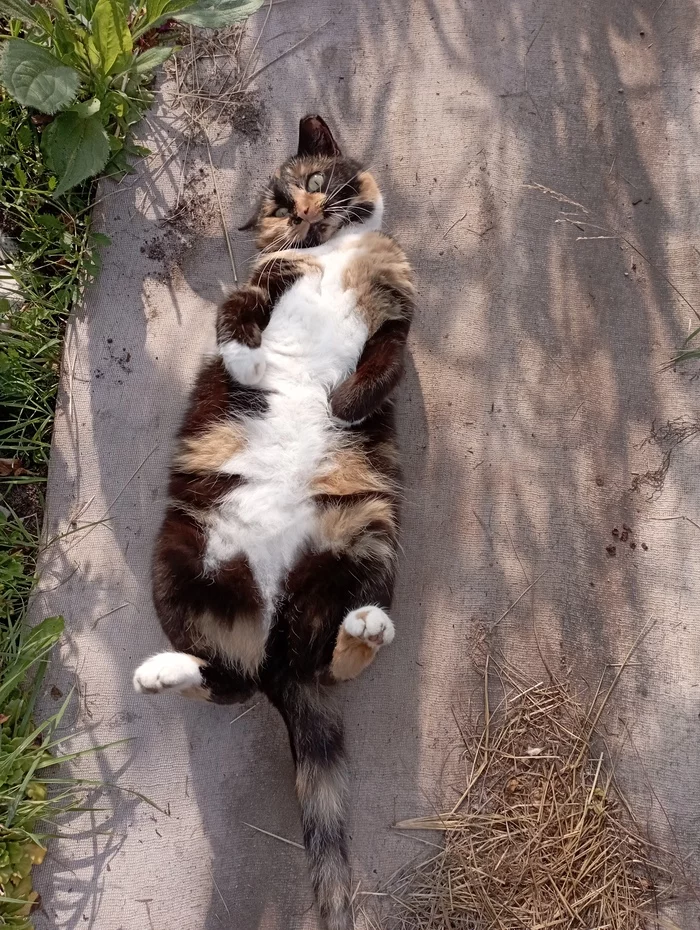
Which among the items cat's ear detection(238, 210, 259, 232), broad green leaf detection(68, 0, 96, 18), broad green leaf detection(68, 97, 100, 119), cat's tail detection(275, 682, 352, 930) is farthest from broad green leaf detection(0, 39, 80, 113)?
cat's tail detection(275, 682, 352, 930)

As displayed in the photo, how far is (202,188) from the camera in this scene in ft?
9.02

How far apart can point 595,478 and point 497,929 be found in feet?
5.90

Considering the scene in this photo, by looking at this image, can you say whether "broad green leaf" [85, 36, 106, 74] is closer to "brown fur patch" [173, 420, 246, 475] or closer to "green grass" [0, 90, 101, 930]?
"green grass" [0, 90, 101, 930]

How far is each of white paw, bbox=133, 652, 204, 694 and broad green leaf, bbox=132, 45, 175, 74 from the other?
2.33m

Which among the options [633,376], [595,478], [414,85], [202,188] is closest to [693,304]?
[633,376]

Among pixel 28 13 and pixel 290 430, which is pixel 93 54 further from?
pixel 290 430

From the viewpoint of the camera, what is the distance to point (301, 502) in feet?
7.06

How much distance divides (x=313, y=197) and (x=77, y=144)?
987 millimetres

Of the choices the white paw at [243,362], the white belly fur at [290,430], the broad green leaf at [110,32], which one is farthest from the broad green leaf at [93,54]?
the white paw at [243,362]

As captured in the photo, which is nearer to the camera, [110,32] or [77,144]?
[110,32]

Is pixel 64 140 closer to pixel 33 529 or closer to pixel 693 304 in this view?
pixel 33 529

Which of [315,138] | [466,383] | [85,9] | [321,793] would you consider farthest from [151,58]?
[321,793]

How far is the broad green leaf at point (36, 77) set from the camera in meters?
2.06

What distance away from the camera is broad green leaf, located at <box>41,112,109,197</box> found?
7.77 ft
